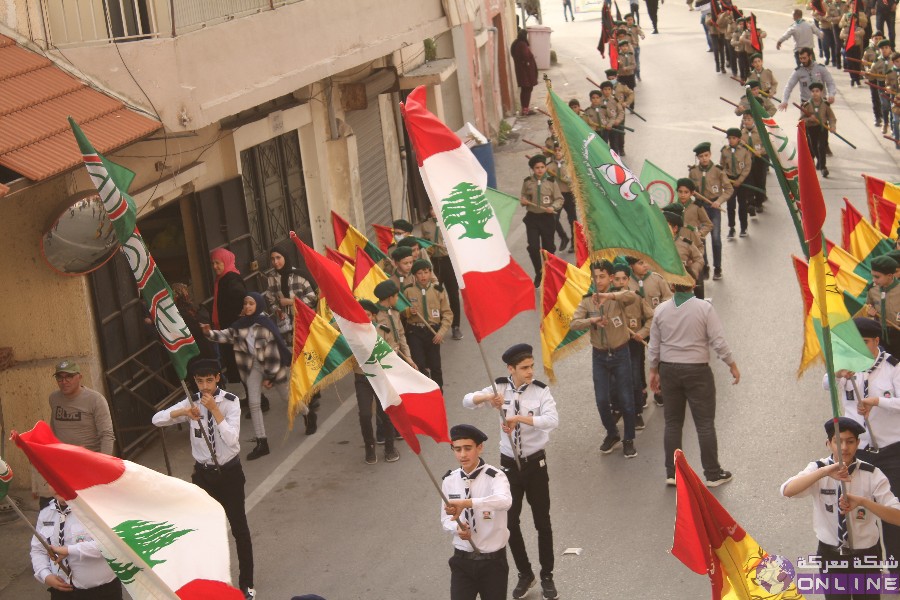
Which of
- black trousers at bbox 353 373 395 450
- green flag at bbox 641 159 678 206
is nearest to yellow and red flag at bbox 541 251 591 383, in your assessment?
black trousers at bbox 353 373 395 450

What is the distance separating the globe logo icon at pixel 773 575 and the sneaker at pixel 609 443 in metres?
5.14

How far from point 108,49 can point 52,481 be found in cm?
672

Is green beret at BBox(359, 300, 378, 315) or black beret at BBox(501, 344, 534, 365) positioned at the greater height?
black beret at BBox(501, 344, 534, 365)

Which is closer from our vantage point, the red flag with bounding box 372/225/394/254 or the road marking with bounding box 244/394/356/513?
the road marking with bounding box 244/394/356/513

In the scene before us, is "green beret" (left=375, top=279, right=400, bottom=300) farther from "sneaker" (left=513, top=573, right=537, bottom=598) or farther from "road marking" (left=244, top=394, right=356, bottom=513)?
"sneaker" (left=513, top=573, right=537, bottom=598)

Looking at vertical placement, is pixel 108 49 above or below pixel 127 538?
above

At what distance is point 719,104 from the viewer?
1133 inches

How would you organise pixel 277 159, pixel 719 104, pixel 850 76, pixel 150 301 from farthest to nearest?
A: pixel 850 76 < pixel 719 104 < pixel 277 159 < pixel 150 301

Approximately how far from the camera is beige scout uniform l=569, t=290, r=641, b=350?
460 inches

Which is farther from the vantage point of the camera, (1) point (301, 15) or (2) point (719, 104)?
(2) point (719, 104)

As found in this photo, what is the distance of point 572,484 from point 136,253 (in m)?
4.43

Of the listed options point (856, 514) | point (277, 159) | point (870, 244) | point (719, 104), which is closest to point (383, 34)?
point (277, 159)

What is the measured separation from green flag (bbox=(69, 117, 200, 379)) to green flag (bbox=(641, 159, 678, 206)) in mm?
7363

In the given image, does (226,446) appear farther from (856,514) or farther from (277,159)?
(277,159)
